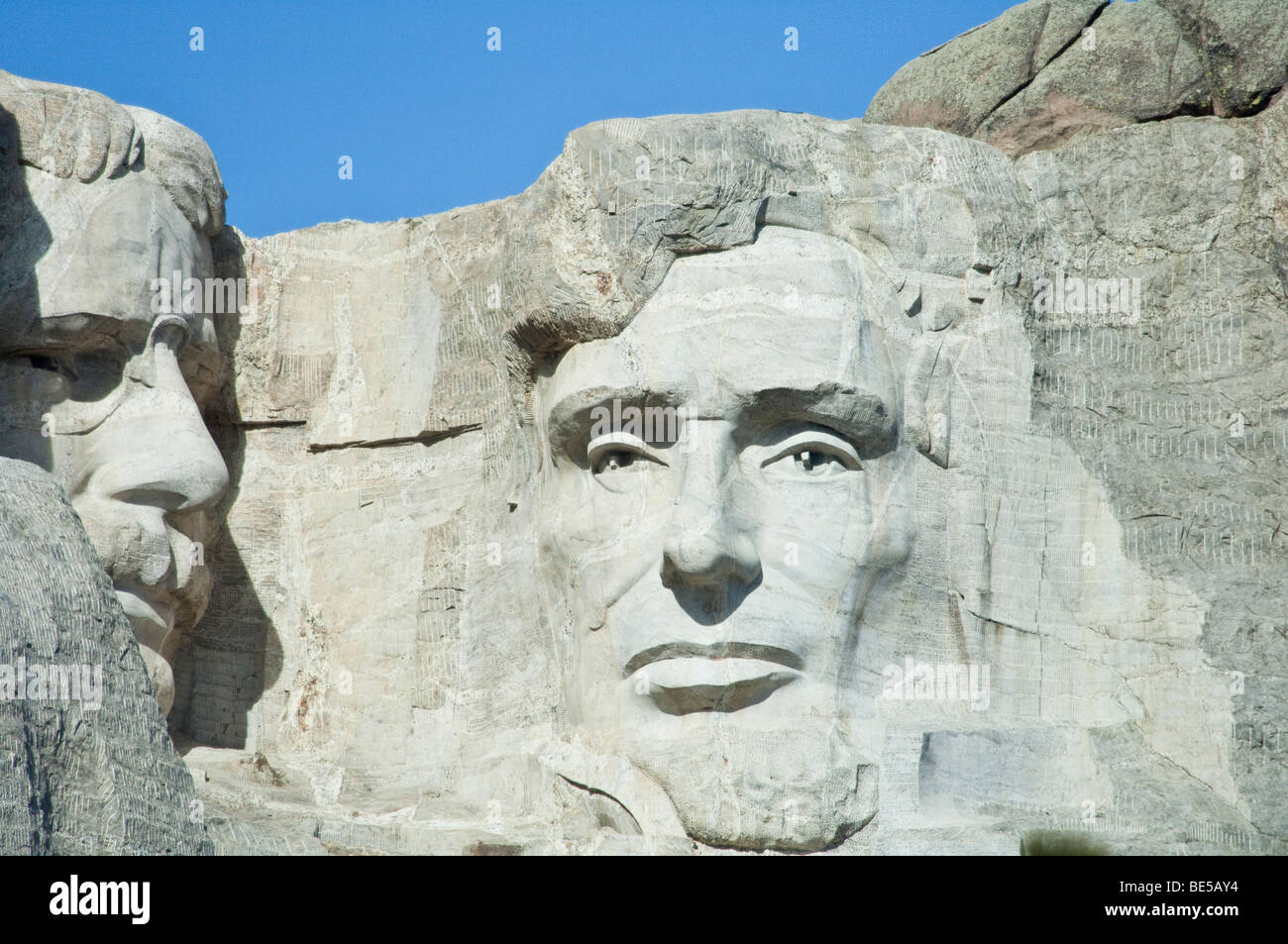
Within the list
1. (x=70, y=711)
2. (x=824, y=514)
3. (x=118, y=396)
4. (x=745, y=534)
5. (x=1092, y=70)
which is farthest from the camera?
(x=1092, y=70)

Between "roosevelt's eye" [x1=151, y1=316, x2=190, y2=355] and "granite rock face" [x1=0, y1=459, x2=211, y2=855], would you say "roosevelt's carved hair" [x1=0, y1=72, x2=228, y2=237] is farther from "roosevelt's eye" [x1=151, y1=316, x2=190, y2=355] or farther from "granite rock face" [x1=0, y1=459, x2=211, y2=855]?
"granite rock face" [x1=0, y1=459, x2=211, y2=855]

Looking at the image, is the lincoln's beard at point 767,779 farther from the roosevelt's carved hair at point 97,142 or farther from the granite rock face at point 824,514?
the roosevelt's carved hair at point 97,142

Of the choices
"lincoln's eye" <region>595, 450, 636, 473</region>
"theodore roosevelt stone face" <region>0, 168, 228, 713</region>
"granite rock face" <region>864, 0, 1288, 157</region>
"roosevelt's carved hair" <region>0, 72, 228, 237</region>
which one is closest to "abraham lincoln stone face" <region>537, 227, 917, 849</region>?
"lincoln's eye" <region>595, 450, 636, 473</region>

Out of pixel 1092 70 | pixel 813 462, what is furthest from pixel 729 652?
pixel 1092 70

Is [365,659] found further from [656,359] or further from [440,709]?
[656,359]

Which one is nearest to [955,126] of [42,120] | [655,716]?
[655,716]

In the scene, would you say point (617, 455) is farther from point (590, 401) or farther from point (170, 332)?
point (170, 332)
